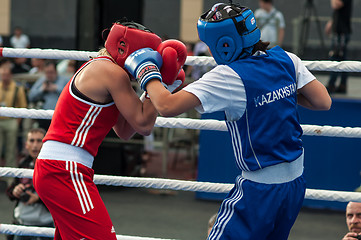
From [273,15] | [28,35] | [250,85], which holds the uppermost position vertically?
[250,85]

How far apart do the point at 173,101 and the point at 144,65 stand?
0.69 ft

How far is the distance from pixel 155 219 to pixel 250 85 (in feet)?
15.1

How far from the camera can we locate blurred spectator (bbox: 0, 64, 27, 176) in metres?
7.30

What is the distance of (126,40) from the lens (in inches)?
98.2

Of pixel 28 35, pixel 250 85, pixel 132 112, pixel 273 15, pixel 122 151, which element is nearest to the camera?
pixel 250 85

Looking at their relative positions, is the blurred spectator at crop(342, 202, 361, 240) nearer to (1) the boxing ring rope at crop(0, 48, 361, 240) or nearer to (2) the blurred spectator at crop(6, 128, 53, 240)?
(1) the boxing ring rope at crop(0, 48, 361, 240)

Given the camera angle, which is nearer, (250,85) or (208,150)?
(250,85)

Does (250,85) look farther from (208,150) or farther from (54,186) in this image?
(208,150)

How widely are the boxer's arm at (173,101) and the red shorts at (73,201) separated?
1.57ft

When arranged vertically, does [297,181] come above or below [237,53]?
below


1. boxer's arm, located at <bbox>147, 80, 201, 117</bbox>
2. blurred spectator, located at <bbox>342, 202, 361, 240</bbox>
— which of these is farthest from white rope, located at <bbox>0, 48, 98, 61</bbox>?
blurred spectator, located at <bbox>342, 202, 361, 240</bbox>

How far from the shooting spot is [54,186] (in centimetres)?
248

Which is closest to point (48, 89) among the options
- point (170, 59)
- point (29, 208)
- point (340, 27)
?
point (29, 208)

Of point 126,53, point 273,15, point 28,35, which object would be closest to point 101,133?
point 126,53
